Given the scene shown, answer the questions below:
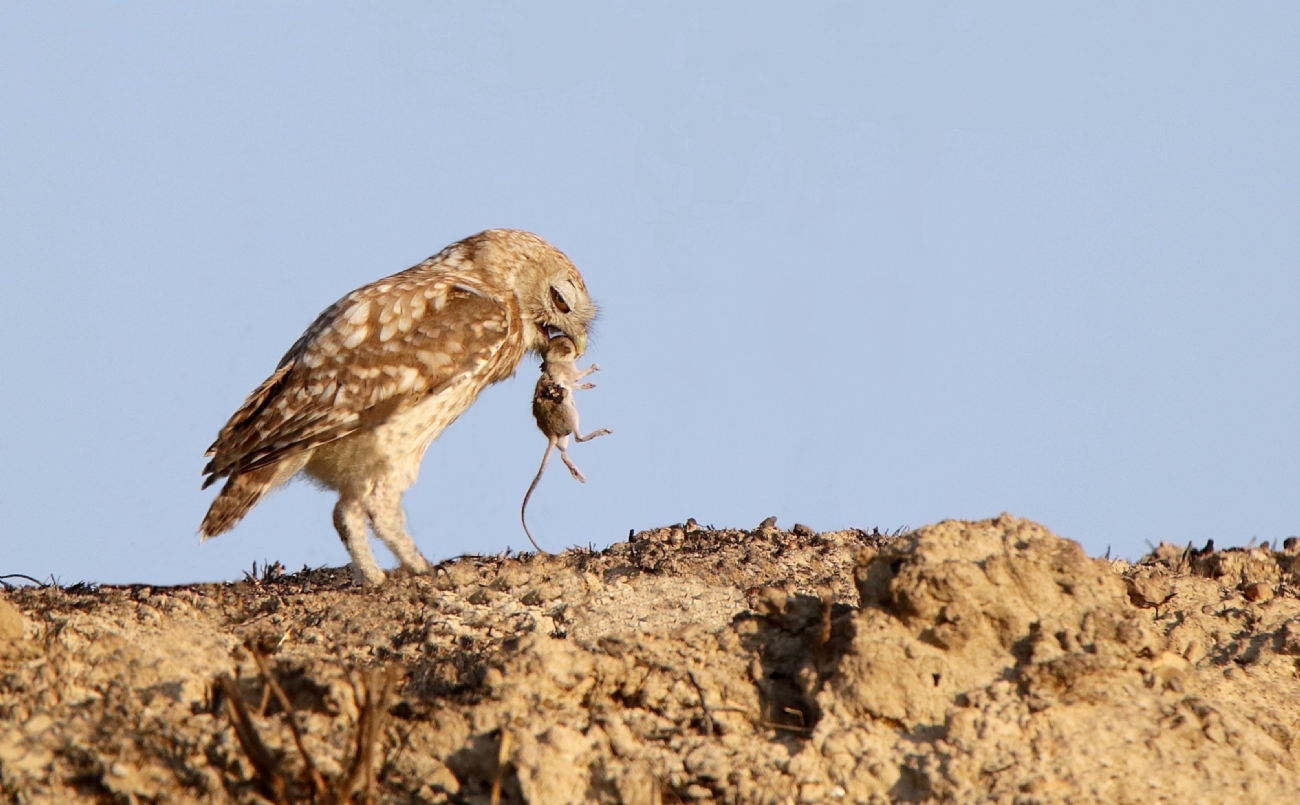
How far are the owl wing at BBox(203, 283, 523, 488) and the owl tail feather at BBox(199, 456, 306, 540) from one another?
0.09m

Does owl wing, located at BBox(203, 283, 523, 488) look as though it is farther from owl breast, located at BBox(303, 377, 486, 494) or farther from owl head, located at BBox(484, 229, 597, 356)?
owl head, located at BBox(484, 229, 597, 356)

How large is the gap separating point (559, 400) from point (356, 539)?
1.68 m

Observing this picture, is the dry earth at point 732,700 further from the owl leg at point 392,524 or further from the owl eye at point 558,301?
the owl eye at point 558,301

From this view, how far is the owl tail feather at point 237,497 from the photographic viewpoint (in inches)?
318

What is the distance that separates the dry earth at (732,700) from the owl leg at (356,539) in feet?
6.57

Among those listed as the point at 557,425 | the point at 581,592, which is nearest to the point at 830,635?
the point at 581,592

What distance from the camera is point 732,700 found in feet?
16.2

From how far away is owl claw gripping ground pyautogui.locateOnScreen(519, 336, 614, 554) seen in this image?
916cm

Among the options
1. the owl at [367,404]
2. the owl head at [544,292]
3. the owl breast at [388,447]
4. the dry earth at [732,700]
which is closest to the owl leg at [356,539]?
the owl at [367,404]

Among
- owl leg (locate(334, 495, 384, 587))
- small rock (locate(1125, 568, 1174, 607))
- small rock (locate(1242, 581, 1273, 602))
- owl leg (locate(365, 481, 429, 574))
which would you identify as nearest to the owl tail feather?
owl leg (locate(334, 495, 384, 587))

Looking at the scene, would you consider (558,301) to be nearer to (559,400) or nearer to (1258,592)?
(559,400)

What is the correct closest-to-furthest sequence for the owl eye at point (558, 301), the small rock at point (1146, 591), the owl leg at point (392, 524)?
the small rock at point (1146, 591) < the owl leg at point (392, 524) < the owl eye at point (558, 301)

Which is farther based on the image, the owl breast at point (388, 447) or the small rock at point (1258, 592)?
the owl breast at point (388, 447)

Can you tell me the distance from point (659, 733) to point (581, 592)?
179 cm
